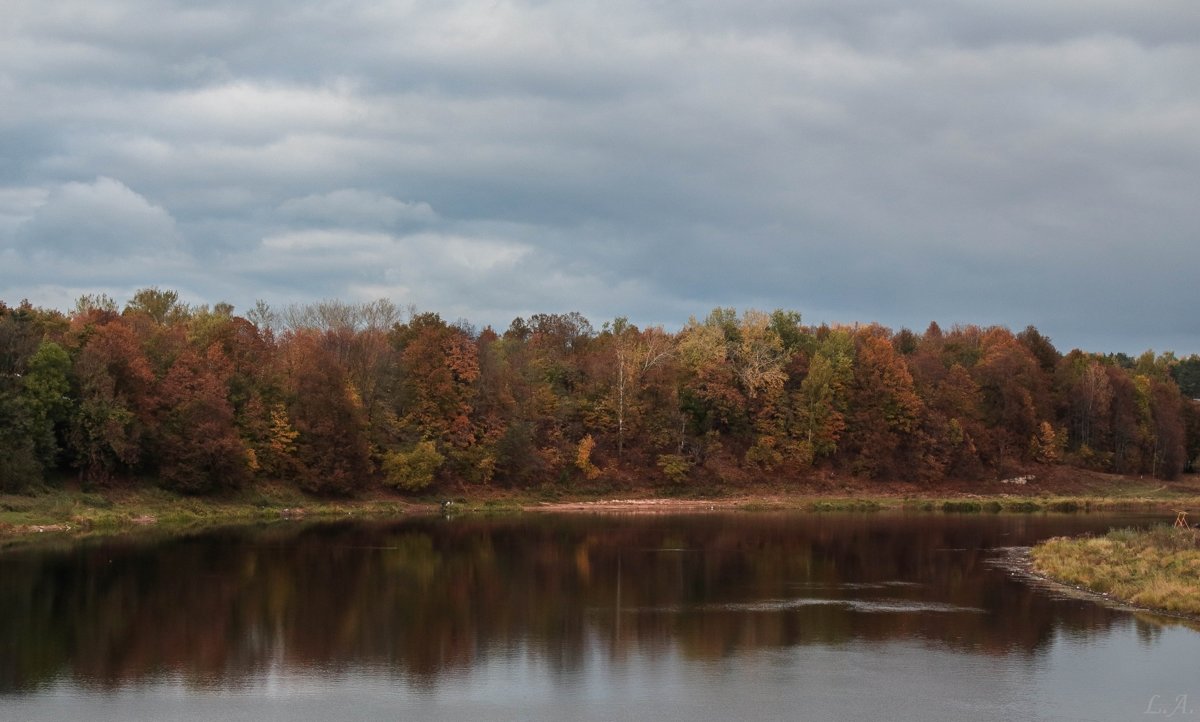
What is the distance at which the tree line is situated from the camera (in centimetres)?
6656

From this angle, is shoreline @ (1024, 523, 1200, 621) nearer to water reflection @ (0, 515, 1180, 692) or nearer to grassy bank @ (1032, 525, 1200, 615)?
grassy bank @ (1032, 525, 1200, 615)

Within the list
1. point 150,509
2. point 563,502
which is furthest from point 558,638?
point 563,502

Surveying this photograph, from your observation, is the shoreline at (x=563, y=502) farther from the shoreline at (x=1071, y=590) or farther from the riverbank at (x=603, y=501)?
the shoreline at (x=1071, y=590)

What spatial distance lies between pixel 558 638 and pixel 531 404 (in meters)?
63.7

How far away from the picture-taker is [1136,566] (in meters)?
40.4

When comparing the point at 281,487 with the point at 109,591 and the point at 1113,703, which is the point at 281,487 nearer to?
the point at 109,591

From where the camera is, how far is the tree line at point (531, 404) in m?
66.6

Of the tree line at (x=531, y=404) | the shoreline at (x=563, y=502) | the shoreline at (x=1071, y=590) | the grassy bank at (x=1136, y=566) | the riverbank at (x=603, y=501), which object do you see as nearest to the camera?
the shoreline at (x=1071, y=590)

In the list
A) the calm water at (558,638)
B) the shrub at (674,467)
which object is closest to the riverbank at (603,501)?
the shrub at (674,467)

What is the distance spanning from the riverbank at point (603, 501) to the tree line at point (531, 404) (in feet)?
4.60

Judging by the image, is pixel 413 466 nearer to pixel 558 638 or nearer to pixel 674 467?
pixel 674 467

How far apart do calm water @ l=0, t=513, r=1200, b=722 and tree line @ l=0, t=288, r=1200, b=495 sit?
16277 millimetres

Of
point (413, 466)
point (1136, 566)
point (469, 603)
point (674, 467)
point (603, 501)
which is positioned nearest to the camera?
point (469, 603)

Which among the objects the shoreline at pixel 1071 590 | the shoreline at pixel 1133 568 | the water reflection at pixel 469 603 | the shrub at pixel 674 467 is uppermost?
the shrub at pixel 674 467
